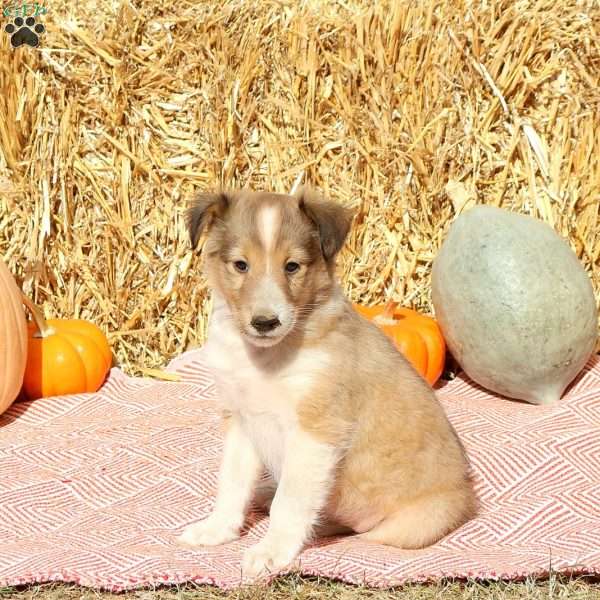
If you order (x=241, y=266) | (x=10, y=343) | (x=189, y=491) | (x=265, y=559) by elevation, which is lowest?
(x=189, y=491)

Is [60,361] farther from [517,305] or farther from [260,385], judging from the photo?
[517,305]

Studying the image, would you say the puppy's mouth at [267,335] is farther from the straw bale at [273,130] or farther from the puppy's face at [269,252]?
the straw bale at [273,130]

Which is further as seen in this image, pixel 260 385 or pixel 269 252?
pixel 260 385

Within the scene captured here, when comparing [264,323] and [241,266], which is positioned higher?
[241,266]

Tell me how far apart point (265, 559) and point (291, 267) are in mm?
1207

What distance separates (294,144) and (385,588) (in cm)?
386

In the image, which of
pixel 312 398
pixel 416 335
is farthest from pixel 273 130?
pixel 312 398

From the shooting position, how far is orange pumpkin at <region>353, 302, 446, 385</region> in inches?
271

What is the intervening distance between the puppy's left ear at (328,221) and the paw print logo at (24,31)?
3499 millimetres

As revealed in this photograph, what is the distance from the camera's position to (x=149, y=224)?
734 centimetres

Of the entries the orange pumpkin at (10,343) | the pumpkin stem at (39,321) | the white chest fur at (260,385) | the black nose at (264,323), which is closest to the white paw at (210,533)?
the white chest fur at (260,385)

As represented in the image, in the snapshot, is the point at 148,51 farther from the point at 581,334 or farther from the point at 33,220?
the point at 581,334

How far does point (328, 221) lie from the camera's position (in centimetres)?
427

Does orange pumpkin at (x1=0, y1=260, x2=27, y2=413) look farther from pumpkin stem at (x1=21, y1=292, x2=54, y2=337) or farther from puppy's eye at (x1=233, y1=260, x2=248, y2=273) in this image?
puppy's eye at (x1=233, y1=260, x2=248, y2=273)
